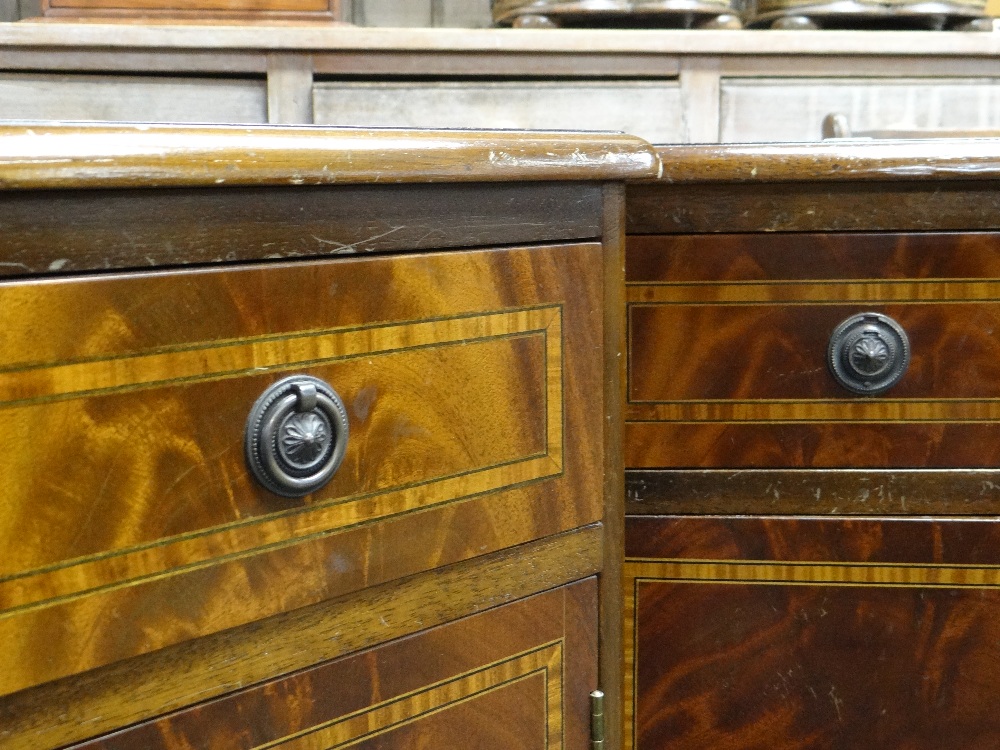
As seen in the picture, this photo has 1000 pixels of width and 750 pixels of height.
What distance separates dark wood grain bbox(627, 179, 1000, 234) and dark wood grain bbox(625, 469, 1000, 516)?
0.14 m

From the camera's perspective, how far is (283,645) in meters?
0.35

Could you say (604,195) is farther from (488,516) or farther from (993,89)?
(993,89)

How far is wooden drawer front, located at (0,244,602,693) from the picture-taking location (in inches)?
11.6

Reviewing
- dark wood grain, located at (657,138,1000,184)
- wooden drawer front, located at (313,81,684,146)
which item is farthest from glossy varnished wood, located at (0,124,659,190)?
wooden drawer front, located at (313,81,684,146)

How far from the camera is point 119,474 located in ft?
1.00

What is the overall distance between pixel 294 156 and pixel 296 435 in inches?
3.5

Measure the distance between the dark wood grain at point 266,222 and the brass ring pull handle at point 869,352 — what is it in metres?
0.22

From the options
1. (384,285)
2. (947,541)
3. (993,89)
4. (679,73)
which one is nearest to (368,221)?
(384,285)

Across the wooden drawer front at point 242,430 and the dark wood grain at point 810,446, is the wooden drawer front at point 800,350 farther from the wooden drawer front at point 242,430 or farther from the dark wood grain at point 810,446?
the wooden drawer front at point 242,430

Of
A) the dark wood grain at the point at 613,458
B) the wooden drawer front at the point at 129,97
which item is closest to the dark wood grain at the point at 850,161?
the dark wood grain at the point at 613,458

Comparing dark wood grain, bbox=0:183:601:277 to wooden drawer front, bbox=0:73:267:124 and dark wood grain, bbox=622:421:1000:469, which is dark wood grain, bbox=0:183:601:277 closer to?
dark wood grain, bbox=622:421:1000:469

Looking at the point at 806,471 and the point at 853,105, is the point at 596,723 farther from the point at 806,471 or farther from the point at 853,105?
the point at 853,105

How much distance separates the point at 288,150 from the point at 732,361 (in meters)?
0.33

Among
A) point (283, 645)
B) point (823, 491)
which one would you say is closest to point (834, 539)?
point (823, 491)
